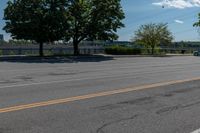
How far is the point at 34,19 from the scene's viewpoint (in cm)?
4441

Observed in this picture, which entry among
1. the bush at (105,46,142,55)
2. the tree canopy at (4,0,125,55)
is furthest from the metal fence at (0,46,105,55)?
the tree canopy at (4,0,125,55)

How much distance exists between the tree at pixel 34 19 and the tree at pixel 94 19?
2.98 metres

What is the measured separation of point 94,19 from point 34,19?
27.3 feet

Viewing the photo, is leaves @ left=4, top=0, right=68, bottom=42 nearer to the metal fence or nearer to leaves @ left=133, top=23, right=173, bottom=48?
the metal fence

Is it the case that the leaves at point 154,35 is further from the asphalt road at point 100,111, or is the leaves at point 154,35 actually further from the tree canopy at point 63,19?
the asphalt road at point 100,111

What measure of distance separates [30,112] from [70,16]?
38.8 m

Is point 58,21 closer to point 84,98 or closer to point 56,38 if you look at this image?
point 56,38

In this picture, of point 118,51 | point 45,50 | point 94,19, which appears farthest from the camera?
point 118,51

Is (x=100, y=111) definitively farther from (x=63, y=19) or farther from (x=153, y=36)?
(x=153, y=36)

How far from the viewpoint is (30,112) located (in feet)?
33.0

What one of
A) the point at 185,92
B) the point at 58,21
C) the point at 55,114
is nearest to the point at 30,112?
the point at 55,114

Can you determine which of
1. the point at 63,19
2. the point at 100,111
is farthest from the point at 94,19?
the point at 100,111

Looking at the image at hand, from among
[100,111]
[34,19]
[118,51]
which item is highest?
[34,19]

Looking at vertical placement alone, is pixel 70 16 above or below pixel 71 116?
above
